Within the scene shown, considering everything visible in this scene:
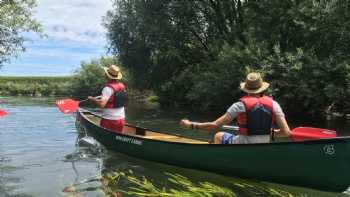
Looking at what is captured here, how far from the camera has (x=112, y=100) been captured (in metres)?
12.4

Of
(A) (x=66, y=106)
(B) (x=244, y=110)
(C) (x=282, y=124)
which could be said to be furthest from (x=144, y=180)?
(A) (x=66, y=106)

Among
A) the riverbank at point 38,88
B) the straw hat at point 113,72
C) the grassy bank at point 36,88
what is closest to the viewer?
the straw hat at point 113,72

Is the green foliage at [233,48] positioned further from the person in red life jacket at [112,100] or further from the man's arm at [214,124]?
the man's arm at [214,124]

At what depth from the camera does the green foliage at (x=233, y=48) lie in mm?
21656

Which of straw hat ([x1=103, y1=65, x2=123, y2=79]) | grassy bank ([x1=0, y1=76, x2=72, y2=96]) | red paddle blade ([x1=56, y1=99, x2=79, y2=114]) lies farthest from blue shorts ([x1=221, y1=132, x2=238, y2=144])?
grassy bank ([x1=0, y1=76, x2=72, y2=96])

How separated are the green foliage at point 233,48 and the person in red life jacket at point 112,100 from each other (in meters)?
10.0

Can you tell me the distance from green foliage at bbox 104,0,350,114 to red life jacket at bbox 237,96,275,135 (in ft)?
40.5

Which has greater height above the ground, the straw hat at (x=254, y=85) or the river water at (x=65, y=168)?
the straw hat at (x=254, y=85)

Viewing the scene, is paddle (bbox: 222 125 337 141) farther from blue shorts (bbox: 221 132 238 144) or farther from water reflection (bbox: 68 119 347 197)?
blue shorts (bbox: 221 132 238 144)

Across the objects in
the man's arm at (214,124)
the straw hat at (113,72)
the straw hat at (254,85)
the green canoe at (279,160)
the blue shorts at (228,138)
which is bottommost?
the green canoe at (279,160)

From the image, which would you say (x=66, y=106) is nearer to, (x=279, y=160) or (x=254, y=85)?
(x=254, y=85)

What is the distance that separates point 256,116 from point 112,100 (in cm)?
478

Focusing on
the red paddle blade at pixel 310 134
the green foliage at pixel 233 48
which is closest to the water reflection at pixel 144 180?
the red paddle blade at pixel 310 134

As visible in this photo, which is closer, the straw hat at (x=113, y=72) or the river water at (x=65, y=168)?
the river water at (x=65, y=168)
